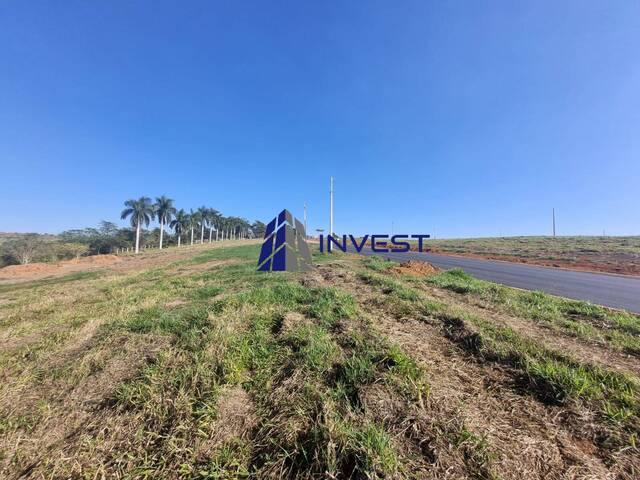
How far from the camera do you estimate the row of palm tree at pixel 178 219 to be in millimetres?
43219

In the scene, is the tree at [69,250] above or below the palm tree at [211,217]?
below

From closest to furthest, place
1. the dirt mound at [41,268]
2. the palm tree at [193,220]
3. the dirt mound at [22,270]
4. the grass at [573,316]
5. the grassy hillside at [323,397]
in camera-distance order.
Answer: the grassy hillside at [323,397] → the grass at [573,316] → the dirt mound at [22,270] → the dirt mound at [41,268] → the palm tree at [193,220]

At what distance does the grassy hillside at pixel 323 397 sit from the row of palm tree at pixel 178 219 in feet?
159

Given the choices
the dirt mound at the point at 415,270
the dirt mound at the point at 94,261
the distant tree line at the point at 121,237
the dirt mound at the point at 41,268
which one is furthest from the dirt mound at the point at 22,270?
the dirt mound at the point at 415,270

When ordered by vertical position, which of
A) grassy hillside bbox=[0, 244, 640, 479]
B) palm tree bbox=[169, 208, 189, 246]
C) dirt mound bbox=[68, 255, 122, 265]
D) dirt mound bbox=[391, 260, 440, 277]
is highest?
palm tree bbox=[169, 208, 189, 246]

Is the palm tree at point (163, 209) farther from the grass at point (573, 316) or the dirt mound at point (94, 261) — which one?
the grass at point (573, 316)

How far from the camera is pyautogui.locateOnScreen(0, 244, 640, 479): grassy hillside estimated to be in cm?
180

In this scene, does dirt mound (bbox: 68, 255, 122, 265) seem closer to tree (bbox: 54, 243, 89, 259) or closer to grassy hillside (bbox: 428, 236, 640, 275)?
tree (bbox: 54, 243, 89, 259)

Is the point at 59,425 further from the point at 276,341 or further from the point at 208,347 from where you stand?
the point at 276,341

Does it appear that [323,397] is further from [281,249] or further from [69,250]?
[69,250]

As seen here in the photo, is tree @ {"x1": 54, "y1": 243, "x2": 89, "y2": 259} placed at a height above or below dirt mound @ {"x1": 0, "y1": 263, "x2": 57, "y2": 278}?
above

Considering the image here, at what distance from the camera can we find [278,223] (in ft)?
35.8

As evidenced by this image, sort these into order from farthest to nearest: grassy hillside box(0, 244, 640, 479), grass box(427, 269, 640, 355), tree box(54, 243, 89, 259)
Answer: tree box(54, 243, 89, 259)
grass box(427, 269, 640, 355)
grassy hillside box(0, 244, 640, 479)

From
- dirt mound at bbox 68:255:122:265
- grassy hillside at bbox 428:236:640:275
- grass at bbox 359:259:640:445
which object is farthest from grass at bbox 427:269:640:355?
dirt mound at bbox 68:255:122:265
